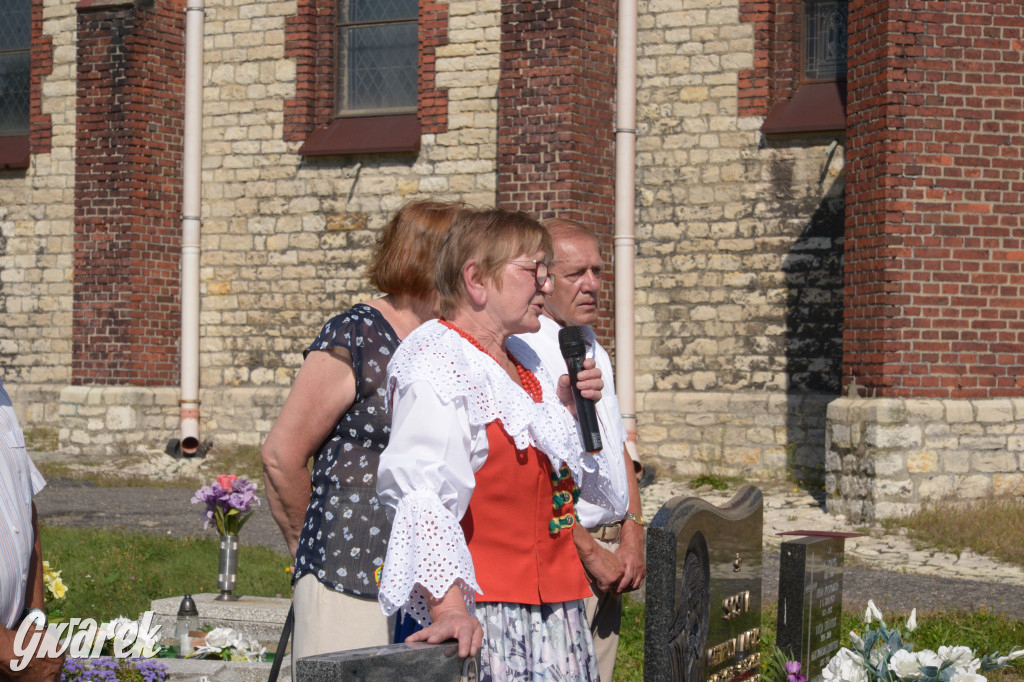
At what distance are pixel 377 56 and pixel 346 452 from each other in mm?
10707

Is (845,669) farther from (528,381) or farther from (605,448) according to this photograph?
(528,381)

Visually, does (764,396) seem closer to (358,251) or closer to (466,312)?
(358,251)

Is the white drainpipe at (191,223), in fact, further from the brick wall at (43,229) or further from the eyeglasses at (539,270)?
the eyeglasses at (539,270)

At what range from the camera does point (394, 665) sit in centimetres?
246

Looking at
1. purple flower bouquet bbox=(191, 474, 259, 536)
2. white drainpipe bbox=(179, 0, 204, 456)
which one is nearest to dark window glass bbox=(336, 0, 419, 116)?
white drainpipe bbox=(179, 0, 204, 456)

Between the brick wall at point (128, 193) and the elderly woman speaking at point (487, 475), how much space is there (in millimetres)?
11322

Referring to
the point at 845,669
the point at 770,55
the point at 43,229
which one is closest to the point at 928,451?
the point at 770,55

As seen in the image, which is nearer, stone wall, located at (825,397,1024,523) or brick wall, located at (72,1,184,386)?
stone wall, located at (825,397,1024,523)

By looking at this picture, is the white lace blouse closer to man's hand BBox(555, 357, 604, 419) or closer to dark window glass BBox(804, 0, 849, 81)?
man's hand BBox(555, 357, 604, 419)

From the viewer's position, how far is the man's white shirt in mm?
3656

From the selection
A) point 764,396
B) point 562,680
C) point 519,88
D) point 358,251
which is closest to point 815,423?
point 764,396

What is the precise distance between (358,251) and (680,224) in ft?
11.5

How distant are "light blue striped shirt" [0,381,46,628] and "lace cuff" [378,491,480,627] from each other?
1080mm

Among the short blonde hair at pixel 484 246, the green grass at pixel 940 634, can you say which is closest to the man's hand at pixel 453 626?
the short blonde hair at pixel 484 246
